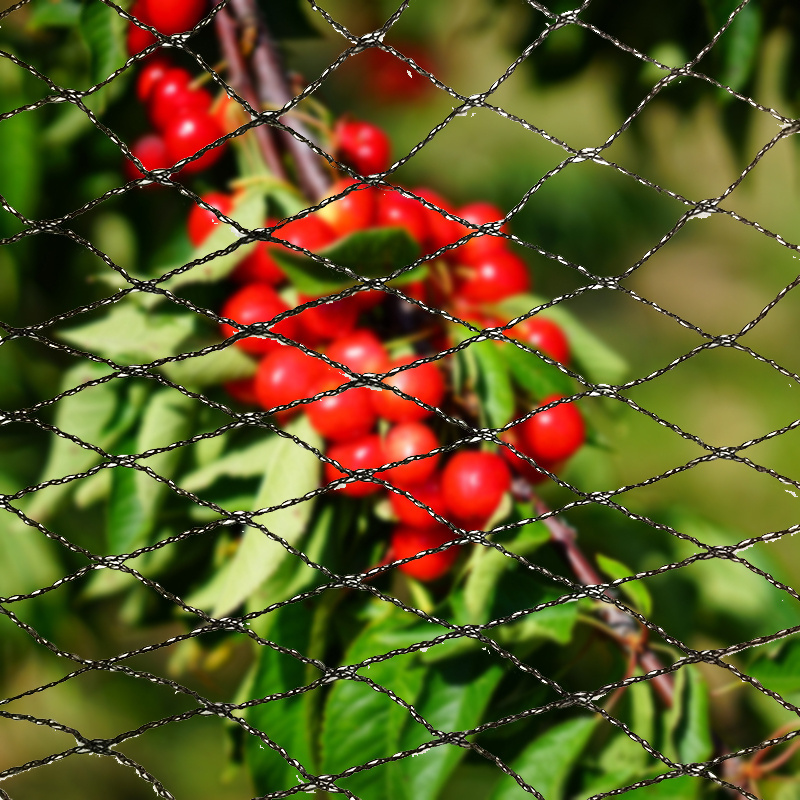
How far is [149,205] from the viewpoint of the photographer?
0.50 meters

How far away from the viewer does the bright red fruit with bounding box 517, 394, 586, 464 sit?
40 centimetres

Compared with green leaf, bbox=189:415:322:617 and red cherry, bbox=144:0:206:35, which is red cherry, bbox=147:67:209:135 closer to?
red cherry, bbox=144:0:206:35

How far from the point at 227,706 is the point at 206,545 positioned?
194mm

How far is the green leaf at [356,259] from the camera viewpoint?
360 millimetres

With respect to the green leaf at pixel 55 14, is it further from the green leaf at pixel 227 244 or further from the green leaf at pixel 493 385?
the green leaf at pixel 493 385

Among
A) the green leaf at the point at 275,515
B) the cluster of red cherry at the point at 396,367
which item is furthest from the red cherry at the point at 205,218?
the green leaf at the point at 275,515

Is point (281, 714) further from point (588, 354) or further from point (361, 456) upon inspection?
point (588, 354)

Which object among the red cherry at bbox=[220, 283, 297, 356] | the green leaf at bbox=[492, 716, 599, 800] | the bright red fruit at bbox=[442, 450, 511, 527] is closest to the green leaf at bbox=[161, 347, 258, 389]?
the red cherry at bbox=[220, 283, 297, 356]

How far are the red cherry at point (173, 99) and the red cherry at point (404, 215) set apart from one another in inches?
4.2

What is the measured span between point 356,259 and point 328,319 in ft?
0.11

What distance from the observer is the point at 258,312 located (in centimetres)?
39

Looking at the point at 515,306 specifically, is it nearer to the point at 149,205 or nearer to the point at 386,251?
the point at 386,251

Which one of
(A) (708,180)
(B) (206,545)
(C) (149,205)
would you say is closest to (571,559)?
(B) (206,545)

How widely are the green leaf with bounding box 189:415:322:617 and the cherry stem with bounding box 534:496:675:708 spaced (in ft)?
0.34
